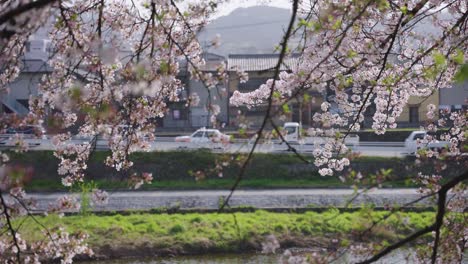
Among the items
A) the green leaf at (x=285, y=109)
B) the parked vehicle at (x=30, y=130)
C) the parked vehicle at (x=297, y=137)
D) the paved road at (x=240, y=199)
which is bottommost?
the paved road at (x=240, y=199)

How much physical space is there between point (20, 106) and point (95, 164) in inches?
132

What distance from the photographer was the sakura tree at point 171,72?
376 centimetres

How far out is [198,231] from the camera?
14867mm

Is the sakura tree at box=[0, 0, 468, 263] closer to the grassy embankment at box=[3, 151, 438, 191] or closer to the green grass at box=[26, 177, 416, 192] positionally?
the green grass at box=[26, 177, 416, 192]

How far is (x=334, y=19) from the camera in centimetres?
407

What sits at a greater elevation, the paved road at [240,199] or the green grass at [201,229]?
the paved road at [240,199]

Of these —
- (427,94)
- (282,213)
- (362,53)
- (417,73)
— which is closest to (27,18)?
(362,53)

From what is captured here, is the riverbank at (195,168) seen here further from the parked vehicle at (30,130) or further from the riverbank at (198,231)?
the parked vehicle at (30,130)

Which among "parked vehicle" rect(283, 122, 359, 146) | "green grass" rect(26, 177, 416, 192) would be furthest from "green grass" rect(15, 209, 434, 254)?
"parked vehicle" rect(283, 122, 359, 146)

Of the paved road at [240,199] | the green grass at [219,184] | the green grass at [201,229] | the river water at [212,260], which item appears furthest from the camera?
the green grass at [219,184]

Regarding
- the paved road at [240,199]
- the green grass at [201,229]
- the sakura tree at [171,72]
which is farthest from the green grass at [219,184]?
the sakura tree at [171,72]

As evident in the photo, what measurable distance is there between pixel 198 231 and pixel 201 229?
0.37 ft

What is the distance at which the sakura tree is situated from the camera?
3758 millimetres

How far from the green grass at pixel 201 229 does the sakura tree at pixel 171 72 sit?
8090 millimetres
